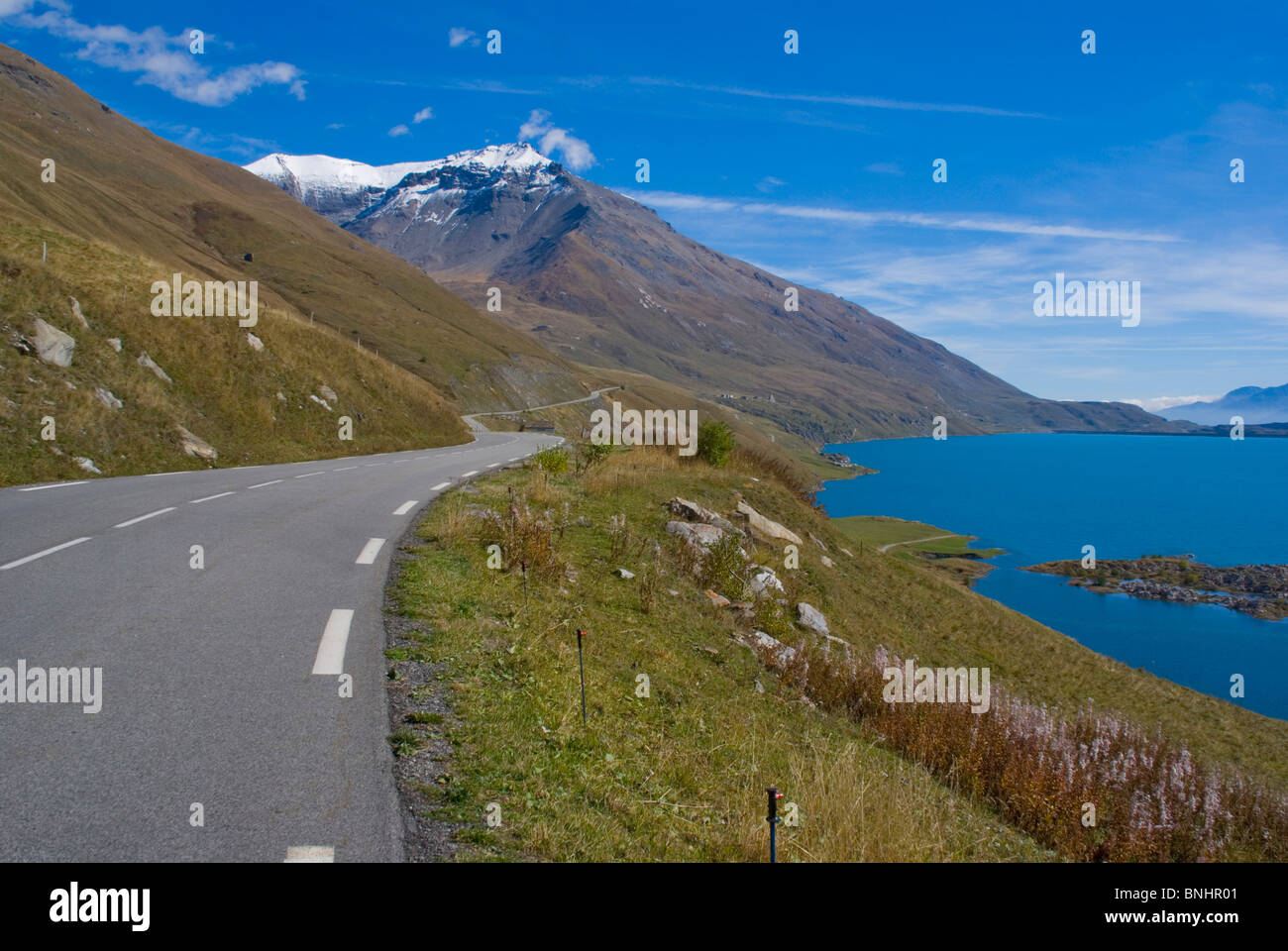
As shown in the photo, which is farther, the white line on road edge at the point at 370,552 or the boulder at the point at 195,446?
the boulder at the point at 195,446

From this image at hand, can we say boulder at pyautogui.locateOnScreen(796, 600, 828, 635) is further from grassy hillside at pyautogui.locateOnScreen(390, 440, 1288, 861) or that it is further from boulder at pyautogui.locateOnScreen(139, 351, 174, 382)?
boulder at pyautogui.locateOnScreen(139, 351, 174, 382)

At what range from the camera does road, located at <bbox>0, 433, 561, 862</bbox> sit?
3.83m

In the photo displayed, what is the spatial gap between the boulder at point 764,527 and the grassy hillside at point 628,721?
150 inches

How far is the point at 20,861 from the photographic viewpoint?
3.47m

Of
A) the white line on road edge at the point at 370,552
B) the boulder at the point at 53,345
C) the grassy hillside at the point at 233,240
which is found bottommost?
the white line on road edge at the point at 370,552

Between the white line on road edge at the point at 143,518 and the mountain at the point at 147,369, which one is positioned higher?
the mountain at the point at 147,369

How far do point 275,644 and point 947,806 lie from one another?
6464 mm

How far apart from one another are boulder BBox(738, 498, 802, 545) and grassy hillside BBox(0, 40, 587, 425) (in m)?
61.0

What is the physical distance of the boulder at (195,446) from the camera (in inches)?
981

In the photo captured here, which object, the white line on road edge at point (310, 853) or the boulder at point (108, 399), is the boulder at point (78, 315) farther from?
the white line on road edge at point (310, 853)

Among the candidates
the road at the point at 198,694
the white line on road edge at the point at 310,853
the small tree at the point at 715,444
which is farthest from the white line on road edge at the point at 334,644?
the small tree at the point at 715,444

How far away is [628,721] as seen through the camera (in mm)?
6777
